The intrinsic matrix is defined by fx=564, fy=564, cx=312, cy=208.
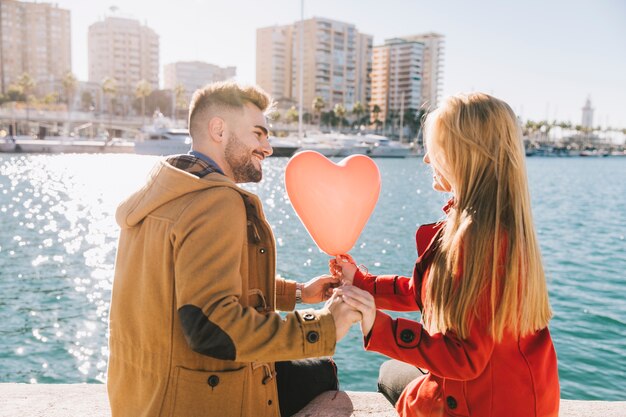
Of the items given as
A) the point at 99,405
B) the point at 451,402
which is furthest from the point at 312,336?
the point at 99,405

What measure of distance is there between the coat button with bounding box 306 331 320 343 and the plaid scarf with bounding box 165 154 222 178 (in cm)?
73

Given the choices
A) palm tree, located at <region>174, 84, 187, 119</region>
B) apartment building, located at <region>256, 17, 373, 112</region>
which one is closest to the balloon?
palm tree, located at <region>174, 84, 187, 119</region>

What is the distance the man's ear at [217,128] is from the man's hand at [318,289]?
3.41 ft

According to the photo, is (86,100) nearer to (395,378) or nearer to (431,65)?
(431,65)

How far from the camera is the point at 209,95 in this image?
244cm

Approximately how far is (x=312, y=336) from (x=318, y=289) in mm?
985

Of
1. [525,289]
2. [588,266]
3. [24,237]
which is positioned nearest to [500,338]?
[525,289]

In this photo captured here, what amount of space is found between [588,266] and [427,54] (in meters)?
136

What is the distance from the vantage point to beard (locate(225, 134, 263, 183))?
8.04 ft

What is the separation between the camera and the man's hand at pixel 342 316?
218 centimetres

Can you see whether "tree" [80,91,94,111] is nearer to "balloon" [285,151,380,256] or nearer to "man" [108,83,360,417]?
"balloon" [285,151,380,256]

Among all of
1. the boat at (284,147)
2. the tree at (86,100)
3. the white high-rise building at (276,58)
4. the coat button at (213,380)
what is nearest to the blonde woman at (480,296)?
the coat button at (213,380)

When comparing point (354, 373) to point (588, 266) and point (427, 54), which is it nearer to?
point (588, 266)

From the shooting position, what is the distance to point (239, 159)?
8.10 ft
